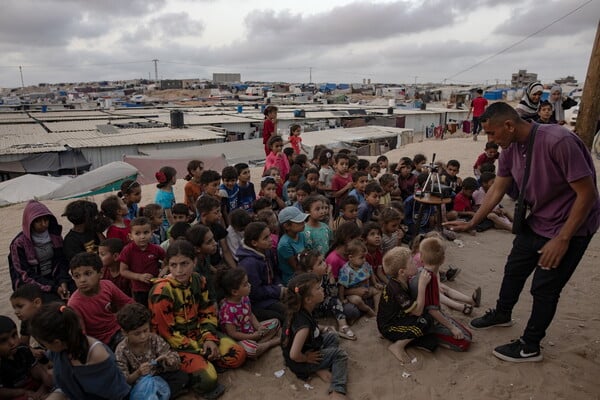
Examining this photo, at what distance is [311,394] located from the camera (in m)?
2.88

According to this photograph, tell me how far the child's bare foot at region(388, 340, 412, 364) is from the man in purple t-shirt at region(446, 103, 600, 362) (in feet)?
2.20

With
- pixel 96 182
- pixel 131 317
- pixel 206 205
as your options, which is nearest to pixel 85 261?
pixel 131 317

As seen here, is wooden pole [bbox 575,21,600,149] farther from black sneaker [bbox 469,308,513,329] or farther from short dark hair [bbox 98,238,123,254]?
short dark hair [bbox 98,238,123,254]

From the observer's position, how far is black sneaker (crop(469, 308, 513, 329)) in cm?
348

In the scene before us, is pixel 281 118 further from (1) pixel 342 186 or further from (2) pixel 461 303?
(2) pixel 461 303

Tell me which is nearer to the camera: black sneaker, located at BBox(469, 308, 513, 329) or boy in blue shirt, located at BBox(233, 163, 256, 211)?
black sneaker, located at BBox(469, 308, 513, 329)

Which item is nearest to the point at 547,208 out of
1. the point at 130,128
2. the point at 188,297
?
the point at 188,297

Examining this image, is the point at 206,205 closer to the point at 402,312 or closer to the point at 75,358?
the point at 75,358

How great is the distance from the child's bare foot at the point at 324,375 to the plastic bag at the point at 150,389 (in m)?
1.07

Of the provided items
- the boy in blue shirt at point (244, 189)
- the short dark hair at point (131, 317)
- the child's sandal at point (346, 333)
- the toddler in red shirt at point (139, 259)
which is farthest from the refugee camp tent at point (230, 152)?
the short dark hair at point (131, 317)

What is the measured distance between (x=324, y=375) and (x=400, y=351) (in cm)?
66

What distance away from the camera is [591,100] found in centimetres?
727

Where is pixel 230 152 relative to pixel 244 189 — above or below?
below

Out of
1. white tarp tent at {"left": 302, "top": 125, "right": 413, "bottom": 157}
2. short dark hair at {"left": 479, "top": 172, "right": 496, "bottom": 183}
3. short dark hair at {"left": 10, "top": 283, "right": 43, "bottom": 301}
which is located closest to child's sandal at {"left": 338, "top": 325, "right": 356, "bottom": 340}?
short dark hair at {"left": 10, "top": 283, "right": 43, "bottom": 301}
